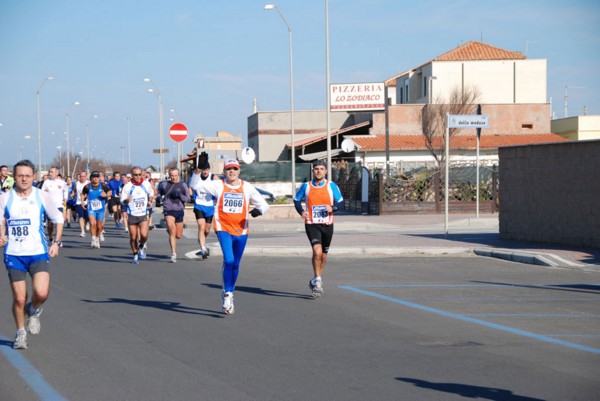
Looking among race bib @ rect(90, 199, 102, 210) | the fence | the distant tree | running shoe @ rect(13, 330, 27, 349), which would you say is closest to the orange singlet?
running shoe @ rect(13, 330, 27, 349)

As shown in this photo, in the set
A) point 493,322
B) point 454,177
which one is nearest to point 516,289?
point 493,322

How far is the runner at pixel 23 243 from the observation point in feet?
27.8

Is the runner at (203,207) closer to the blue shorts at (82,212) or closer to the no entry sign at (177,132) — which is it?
the blue shorts at (82,212)

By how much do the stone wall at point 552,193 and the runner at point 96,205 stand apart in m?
10.0

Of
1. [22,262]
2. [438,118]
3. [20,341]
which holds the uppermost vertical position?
[438,118]

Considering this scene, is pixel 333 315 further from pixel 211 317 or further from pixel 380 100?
pixel 380 100

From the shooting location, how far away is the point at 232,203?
11.1m

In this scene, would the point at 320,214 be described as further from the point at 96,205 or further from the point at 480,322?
the point at 96,205

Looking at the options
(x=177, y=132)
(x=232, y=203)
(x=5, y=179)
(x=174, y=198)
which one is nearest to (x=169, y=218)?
(x=174, y=198)

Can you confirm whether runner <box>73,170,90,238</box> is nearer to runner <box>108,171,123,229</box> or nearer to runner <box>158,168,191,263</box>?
runner <box>108,171,123,229</box>

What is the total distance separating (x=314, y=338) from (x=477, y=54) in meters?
61.2

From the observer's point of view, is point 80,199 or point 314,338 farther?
point 80,199

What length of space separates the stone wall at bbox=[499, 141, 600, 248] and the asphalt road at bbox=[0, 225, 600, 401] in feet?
10.2

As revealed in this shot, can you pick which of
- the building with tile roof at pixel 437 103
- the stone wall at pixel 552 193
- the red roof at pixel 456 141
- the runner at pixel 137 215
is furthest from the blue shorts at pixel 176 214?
the red roof at pixel 456 141
